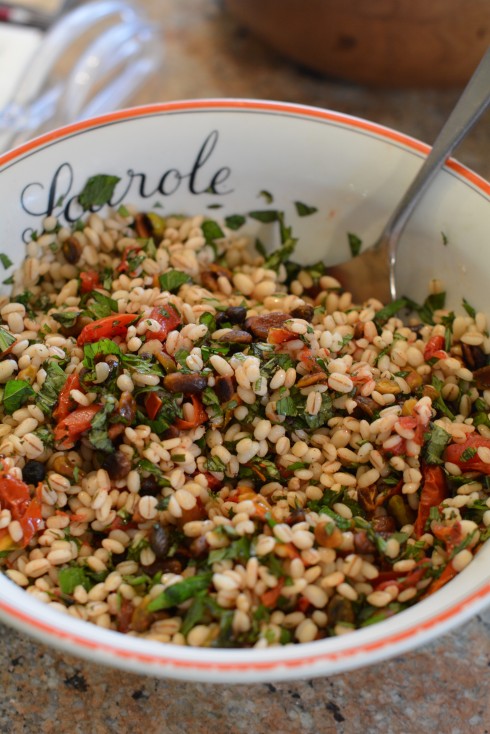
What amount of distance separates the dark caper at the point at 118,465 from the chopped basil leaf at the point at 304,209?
0.72 metres

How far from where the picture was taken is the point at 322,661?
97 centimetres

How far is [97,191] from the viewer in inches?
63.7

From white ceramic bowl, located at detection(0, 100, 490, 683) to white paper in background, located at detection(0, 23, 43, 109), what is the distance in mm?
844

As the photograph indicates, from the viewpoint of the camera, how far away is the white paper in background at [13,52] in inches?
91.4

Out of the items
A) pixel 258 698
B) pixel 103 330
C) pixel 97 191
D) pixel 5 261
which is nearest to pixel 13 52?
pixel 97 191

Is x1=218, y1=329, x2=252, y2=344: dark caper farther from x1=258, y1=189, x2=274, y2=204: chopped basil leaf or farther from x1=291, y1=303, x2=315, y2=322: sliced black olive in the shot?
x1=258, y1=189, x2=274, y2=204: chopped basil leaf

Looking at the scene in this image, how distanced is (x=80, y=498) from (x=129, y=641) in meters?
0.34

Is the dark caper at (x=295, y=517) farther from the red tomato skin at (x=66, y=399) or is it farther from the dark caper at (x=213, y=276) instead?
the dark caper at (x=213, y=276)

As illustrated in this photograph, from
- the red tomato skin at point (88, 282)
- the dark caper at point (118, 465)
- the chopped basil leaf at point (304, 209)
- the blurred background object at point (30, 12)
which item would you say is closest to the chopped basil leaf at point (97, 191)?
the red tomato skin at point (88, 282)

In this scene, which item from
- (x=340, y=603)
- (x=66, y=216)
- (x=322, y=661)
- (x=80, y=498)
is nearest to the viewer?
(x=322, y=661)

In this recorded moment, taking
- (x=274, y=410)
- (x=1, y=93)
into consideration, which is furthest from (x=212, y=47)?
(x=274, y=410)

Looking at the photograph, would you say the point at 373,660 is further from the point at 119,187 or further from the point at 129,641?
the point at 119,187

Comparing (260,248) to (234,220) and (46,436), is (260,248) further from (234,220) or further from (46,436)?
(46,436)

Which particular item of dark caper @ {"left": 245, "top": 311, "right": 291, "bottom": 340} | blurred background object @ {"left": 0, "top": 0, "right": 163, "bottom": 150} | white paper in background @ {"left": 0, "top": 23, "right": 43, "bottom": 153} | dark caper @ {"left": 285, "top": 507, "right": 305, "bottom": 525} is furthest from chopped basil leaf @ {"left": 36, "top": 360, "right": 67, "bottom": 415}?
white paper in background @ {"left": 0, "top": 23, "right": 43, "bottom": 153}
